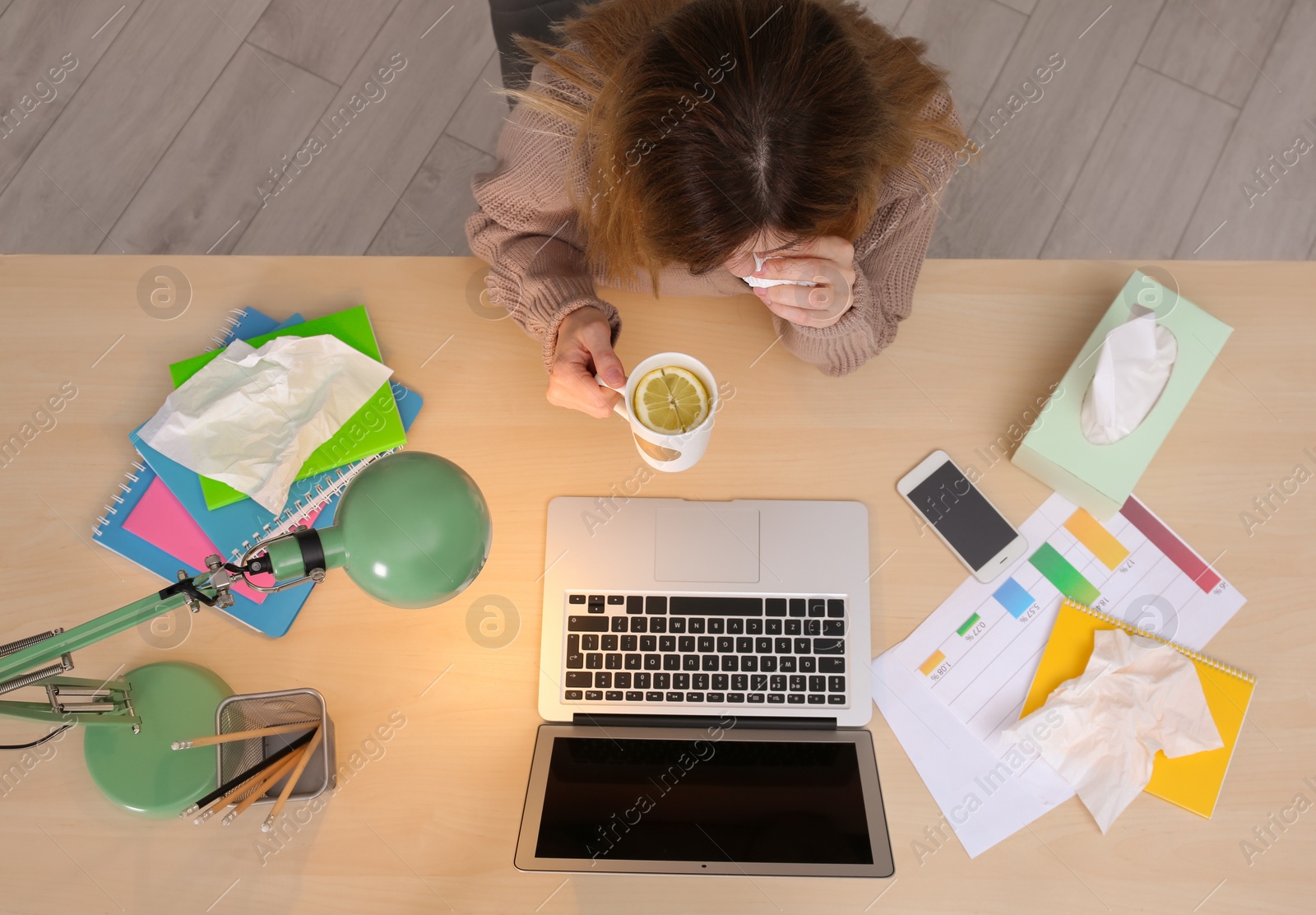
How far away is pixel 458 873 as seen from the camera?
910 millimetres

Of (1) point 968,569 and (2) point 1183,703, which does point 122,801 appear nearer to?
(1) point 968,569

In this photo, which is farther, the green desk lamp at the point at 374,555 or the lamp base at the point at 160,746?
the lamp base at the point at 160,746

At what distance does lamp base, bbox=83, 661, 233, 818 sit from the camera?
0.90 m

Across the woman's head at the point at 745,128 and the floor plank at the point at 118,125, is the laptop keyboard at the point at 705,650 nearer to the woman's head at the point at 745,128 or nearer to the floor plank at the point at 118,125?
the woman's head at the point at 745,128

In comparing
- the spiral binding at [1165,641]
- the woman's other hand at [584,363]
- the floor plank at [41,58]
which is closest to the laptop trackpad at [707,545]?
the woman's other hand at [584,363]

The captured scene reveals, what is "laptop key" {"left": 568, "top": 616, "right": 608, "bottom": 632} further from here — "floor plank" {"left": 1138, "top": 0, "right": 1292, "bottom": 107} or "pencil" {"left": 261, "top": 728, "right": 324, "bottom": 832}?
"floor plank" {"left": 1138, "top": 0, "right": 1292, "bottom": 107}

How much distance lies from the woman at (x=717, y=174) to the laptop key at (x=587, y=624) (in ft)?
0.81

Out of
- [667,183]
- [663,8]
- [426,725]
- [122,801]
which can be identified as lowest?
[122,801]

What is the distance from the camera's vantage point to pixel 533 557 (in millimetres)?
980

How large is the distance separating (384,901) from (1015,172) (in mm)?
1890

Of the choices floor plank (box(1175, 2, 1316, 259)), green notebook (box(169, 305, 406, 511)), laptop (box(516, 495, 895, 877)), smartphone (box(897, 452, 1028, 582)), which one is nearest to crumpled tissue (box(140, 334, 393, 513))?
green notebook (box(169, 305, 406, 511))

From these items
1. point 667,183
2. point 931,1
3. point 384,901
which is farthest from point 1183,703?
point 931,1

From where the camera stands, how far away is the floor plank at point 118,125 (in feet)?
6.06

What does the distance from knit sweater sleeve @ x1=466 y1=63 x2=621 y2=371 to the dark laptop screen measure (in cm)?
48
